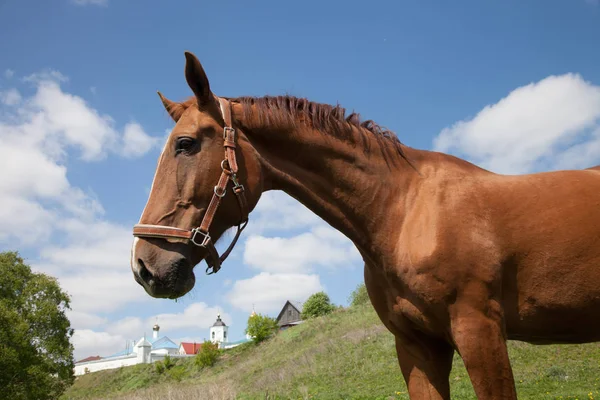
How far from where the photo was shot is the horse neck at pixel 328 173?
3391 mm

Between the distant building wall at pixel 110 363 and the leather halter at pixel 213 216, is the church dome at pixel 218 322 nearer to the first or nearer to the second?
the distant building wall at pixel 110 363

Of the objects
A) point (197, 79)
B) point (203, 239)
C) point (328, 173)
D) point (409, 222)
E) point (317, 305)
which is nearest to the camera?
point (203, 239)

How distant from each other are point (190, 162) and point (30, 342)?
3858 cm

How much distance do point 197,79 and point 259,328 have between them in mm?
49274

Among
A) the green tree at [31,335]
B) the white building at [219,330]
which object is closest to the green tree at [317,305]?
the green tree at [31,335]

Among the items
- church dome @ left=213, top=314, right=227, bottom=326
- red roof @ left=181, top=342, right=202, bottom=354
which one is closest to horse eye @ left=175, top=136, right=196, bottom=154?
red roof @ left=181, top=342, right=202, bottom=354

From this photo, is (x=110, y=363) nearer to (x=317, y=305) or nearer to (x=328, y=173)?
(x=317, y=305)

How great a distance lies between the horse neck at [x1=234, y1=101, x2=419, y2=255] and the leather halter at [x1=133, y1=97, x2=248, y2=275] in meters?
0.23

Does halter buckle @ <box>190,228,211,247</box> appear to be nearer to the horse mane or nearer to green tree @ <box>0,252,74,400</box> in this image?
the horse mane

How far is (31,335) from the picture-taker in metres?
34.7

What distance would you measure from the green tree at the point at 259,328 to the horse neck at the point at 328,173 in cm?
4815

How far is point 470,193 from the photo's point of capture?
10.4ft

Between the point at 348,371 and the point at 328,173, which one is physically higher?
the point at 328,173

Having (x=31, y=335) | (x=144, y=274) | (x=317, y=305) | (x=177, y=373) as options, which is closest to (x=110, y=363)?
(x=317, y=305)
